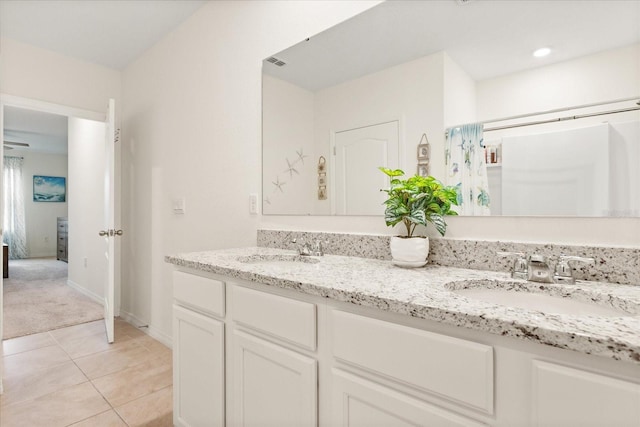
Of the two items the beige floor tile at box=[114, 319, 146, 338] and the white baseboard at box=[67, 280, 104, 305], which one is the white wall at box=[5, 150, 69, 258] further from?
the beige floor tile at box=[114, 319, 146, 338]

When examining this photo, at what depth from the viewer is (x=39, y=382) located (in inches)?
82.4

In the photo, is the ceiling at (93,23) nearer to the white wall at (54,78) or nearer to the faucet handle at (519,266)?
the white wall at (54,78)

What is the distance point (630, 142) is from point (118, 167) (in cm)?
374

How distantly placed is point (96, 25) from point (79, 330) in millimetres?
2496

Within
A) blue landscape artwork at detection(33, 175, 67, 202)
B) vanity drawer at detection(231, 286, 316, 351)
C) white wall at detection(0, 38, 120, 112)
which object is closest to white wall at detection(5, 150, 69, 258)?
blue landscape artwork at detection(33, 175, 67, 202)

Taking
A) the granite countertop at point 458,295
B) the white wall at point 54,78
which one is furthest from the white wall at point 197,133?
the granite countertop at point 458,295

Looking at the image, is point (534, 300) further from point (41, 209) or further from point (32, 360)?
point (41, 209)

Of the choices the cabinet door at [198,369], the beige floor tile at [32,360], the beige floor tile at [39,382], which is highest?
the cabinet door at [198,369]

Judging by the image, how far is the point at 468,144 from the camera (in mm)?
1271

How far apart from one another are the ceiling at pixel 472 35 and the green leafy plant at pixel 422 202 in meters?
0.42

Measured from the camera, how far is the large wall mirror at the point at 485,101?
40.4 inches

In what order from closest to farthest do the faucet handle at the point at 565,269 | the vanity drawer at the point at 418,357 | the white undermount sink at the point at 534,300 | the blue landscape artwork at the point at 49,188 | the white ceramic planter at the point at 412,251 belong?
the vanity drawer at the point at 418,357 < the white undermount sink at the point at 534,300 < the faucet handle at the point at 565,269 < the white ceramic planter at the point at 412,251 < the blue landscape artwork at the point at 49,188

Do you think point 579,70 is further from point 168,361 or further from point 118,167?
point 118,167

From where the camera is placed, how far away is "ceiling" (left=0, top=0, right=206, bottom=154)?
2.37 m
